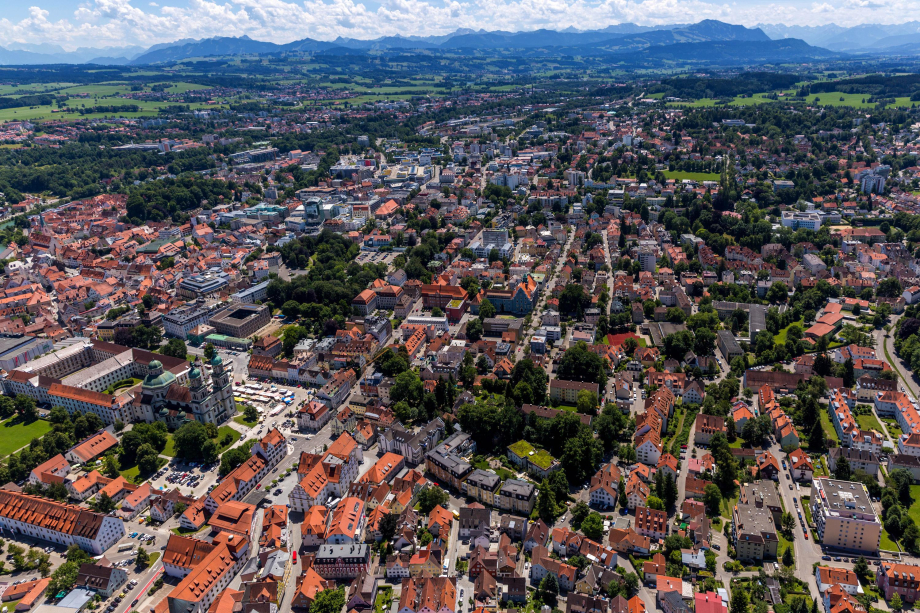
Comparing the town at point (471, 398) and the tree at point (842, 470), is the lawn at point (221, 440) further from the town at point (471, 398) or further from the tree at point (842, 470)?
the tree at point (842, 470)

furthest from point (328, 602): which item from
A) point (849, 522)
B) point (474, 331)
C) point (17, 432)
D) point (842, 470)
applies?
point (17, 432)

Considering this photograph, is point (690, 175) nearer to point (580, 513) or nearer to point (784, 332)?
point (784, 332)

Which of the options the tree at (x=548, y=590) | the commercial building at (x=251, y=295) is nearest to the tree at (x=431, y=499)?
the tree at (x=548, y=590)

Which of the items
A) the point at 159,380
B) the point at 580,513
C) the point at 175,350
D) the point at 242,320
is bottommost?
the point at 175,350

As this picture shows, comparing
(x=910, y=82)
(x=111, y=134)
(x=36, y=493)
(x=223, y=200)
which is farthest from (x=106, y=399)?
(x=910, y=82)

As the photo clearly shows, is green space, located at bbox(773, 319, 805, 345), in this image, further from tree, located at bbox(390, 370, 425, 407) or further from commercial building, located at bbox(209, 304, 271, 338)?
commercial building, located at bbox(209, 304, 271, 338)
